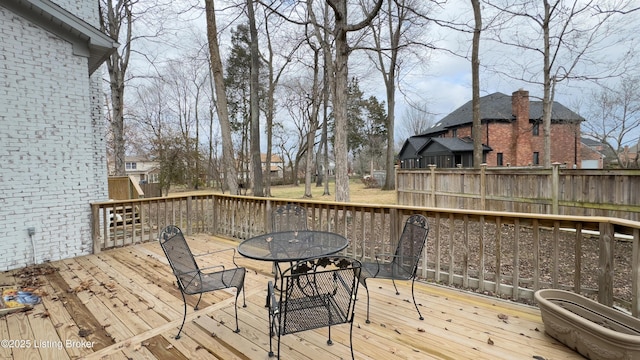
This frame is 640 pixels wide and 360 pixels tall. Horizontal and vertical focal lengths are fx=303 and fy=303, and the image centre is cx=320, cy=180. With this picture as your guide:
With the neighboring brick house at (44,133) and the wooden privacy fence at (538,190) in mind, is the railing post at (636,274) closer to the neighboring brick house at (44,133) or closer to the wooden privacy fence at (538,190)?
the wooden privacy fence at (538,190)

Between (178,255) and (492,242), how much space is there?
639cm

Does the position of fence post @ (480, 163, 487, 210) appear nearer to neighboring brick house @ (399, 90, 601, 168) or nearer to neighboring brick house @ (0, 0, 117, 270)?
neighboring brick house @ (0, 0, 117, 270)

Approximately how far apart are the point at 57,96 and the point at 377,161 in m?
30.4

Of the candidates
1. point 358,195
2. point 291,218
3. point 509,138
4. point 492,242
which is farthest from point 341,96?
point 509,138

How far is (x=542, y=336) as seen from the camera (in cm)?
251

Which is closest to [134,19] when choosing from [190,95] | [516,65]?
[190,95]

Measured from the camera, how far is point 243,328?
2.78m

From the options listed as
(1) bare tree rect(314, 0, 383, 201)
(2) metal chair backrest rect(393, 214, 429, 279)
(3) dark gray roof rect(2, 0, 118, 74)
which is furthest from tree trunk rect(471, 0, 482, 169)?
(3) dark gray roof rect(2, 0, 118, 74)

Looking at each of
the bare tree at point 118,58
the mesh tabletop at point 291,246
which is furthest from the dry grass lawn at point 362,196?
the bare tree at point 118,58

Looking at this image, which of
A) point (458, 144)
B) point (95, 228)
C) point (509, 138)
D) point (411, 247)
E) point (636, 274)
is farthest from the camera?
point (509, 138)

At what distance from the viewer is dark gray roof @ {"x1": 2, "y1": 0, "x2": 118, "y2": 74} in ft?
15.8

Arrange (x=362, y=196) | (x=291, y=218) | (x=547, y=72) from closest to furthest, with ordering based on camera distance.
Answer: (x=291, y=218) → (x=547, y=72) → (x=362, y=196)

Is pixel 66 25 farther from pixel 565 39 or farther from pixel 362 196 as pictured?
pixel 565 39

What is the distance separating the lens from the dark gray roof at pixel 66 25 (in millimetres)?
4801
